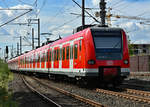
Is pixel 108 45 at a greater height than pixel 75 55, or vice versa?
pixel 108 45

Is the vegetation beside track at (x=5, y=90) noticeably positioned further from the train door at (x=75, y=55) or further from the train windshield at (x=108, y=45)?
the train door at (x=75, y=55)

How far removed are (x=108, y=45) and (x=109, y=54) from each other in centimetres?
47

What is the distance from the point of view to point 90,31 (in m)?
14.0

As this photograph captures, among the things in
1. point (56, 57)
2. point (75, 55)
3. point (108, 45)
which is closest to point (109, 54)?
point (108, 45)

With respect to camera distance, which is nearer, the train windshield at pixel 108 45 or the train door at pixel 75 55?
the train windshield at pixel 108 45

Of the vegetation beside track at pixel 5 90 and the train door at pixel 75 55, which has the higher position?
the train door at pixel 75 55

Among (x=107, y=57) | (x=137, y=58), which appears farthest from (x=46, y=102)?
(x=137, y=58)

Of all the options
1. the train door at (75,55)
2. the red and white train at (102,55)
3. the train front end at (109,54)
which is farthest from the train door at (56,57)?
the train front end at (109,54)

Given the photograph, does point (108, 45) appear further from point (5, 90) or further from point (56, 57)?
A: point (5, 90)

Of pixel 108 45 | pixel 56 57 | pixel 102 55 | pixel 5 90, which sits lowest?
pixel 5 90

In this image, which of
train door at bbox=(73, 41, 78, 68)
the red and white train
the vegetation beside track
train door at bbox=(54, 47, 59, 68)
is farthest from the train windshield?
the vegetation beside track

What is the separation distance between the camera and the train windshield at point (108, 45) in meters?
13.7

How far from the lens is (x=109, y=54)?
1381 centimetres

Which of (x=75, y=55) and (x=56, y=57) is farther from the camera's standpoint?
(x=56, y=57)
